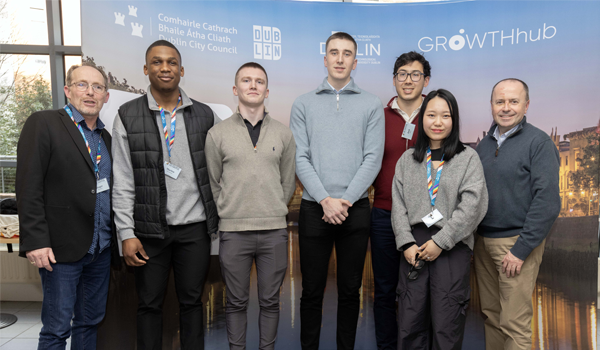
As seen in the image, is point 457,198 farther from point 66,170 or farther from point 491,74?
point 66,170


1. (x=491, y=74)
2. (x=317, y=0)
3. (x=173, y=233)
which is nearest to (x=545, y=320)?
(x=491, y=74)

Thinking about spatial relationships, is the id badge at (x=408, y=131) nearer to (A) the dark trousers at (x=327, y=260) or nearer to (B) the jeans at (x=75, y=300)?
(A) the dark trousers at (x=327, y=260)

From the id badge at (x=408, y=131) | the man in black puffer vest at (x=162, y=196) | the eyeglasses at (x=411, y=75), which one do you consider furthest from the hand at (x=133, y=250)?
the eyeglasses at (x=411, y=75)

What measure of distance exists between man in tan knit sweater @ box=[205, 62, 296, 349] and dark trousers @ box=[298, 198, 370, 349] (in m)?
0.18

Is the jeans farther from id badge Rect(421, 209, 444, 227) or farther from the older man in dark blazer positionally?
id badge Rect(421, 209, 444, 227)

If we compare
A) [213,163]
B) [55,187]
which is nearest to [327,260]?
[213,163]

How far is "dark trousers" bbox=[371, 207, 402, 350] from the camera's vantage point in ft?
7.36

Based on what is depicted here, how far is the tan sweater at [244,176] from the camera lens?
2.03 metres

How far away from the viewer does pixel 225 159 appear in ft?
6.70

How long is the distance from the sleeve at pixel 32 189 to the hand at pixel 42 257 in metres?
0.03

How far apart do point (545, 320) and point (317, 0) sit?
3142 millimetres

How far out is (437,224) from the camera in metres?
1.82

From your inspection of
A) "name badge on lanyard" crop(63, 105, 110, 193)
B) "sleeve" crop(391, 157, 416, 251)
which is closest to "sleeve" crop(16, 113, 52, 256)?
"name badge on lanyard" crop(63, 105, 110, 193)

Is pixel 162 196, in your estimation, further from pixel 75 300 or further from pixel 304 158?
pixel 304 158
